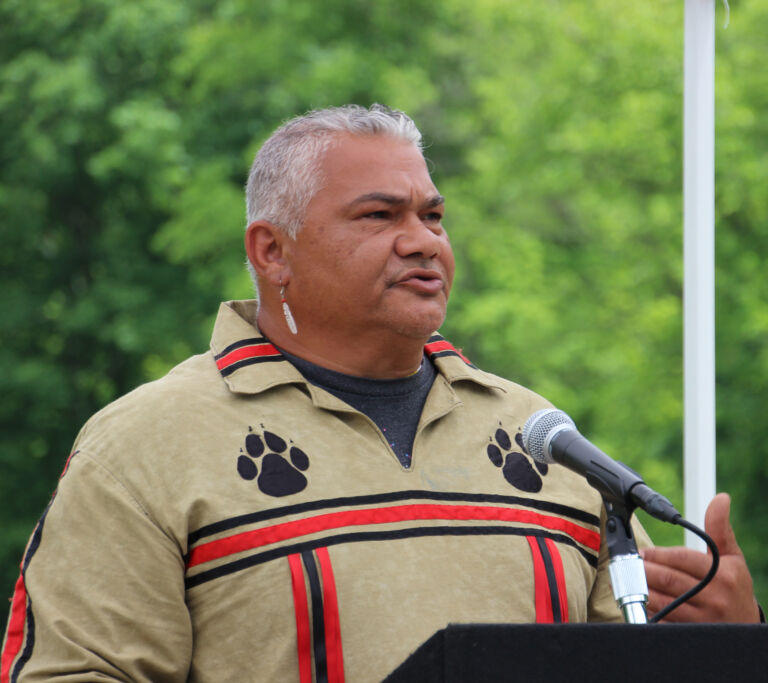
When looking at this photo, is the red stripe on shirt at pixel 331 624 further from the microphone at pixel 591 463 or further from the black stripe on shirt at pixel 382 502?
the microphone at pixel 591 463

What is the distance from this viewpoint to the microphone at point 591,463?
195 centimetres

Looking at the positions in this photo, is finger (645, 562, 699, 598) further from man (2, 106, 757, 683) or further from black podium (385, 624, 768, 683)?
black podium (385, 624, 768, 683)

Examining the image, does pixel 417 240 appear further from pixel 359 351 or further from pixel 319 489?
pixel 319 489

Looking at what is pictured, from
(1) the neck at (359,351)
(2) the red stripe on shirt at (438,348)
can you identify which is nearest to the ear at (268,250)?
(1) the neck at (359,351)

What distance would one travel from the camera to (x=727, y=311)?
12.6 metres

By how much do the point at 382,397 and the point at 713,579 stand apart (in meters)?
0.85

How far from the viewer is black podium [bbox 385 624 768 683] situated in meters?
1.64

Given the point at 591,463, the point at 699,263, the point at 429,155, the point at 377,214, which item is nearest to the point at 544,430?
the point at 591,463

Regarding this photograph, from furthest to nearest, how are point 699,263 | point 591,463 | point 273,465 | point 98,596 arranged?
point 699,263, point 273,465, point 98,596, point 591,463

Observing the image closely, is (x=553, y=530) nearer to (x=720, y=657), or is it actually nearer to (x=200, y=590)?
(x=200, y=590)

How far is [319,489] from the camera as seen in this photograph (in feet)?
8.43

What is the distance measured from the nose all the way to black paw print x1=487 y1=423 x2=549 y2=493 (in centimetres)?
A: 46

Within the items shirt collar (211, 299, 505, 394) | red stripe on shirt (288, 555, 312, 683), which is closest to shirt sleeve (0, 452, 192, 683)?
red stripe on shirt (288, 555, 312, 683)

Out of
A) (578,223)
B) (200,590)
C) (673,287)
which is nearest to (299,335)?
(200,590)
